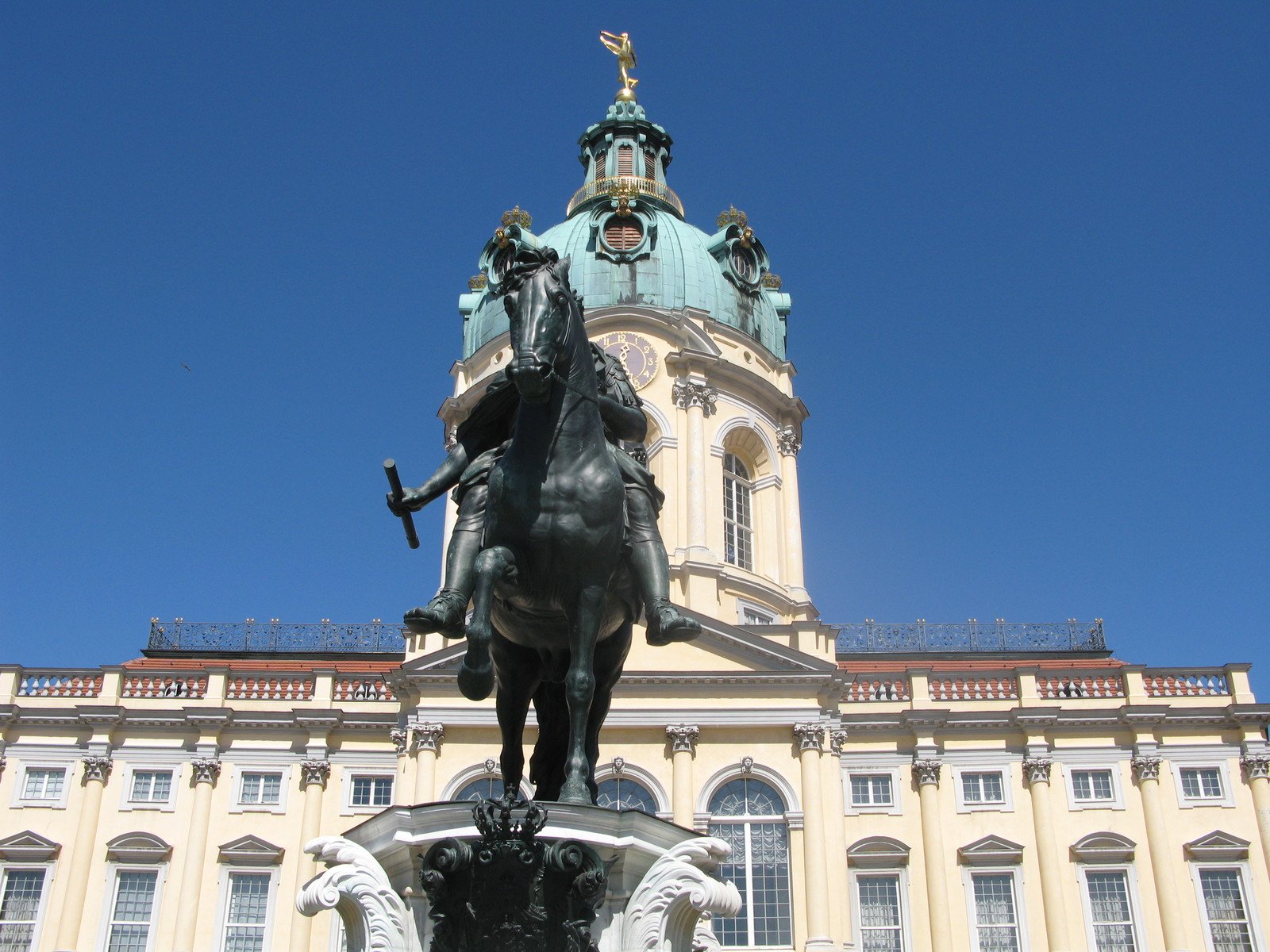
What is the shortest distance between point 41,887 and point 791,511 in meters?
24.3

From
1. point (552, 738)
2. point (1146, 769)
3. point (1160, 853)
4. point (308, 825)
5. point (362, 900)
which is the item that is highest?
point (1146, 769)

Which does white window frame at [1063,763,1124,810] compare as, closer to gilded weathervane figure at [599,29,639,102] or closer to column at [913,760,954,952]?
column at [913,760,954,952]

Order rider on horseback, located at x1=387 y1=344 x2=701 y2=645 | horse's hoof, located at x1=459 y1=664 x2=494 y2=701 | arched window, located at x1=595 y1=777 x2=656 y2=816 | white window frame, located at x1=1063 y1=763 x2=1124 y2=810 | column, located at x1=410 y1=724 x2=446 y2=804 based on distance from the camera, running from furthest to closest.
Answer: white window frame, located at x1=1063 y1=763 x2=1124 y2=810 → column, located at x1=410 y1=724 x2=446 y2=804 → arched window, located at x1=595 y1=777 x2=656 y2=816 → rider on horseback, located at x1=387 y1=344 x2=701 y2=645 → horse's hoof, located at x1=459 y1=664 x2=494 y2=701

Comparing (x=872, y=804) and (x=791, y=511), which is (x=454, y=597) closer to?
(x=872, y=804)

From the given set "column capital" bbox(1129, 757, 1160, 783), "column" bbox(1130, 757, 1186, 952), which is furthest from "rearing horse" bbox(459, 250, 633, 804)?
"column capital" bbox(1129, 757, 1160, 783)

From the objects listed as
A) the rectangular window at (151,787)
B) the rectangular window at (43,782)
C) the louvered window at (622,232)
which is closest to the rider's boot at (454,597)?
the rectangular window at (151,787)

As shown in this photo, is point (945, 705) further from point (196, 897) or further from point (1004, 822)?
point (196, 897)

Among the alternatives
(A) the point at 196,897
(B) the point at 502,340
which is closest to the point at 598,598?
(A) the point at 196,897

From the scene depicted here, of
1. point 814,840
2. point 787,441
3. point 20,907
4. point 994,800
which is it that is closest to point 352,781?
point 20,907

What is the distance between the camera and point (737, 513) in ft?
142

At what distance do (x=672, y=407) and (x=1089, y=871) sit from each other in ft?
58.6

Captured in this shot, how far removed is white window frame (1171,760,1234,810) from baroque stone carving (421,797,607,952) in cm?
3392

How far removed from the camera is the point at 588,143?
54312mm

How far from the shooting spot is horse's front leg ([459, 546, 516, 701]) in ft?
23.4
